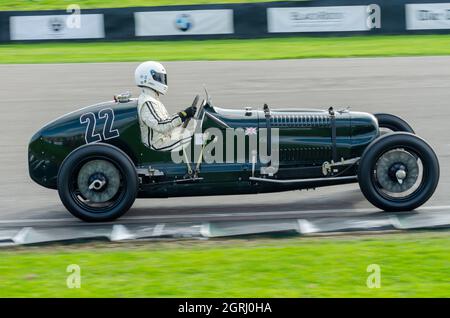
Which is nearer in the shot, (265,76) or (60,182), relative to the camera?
(60,182)

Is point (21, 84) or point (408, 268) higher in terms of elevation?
point (21, 84)

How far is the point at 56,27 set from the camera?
84.9 ft

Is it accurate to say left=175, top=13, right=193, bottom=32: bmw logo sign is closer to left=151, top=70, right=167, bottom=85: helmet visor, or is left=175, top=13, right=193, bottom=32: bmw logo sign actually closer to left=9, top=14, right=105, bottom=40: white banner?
left=9, top=14, right=105, bottom=40: white banner

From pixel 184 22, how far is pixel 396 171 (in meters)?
16.7

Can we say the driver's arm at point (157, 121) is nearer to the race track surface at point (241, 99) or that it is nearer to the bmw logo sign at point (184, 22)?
the race track surface at point (241, 99)

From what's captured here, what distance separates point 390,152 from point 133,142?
2.53m

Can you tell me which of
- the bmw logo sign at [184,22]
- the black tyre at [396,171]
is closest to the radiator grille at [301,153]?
the black tyre at [396,171]

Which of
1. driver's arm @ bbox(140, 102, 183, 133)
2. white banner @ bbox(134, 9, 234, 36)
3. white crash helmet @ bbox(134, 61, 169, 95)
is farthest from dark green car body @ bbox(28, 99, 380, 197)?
white banner @ bbox(134, 9, 234, 36)

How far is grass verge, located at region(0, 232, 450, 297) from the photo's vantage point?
7.04 meters

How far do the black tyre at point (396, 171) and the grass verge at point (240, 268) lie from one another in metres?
0.70

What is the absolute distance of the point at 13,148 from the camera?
528 inches

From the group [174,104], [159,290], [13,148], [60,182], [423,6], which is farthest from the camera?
[423,6]

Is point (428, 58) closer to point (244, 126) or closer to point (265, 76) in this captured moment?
point (265, 76)

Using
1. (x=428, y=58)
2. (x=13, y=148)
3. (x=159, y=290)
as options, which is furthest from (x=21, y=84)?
(x=159, y=290)
